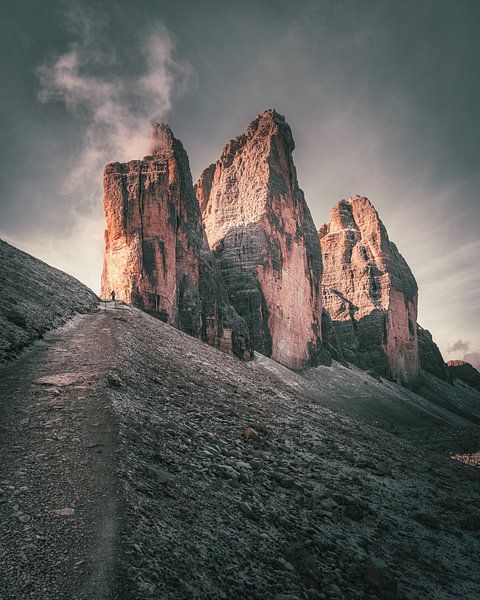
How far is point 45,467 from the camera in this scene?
4.89 meters

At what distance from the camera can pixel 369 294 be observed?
85.1 m

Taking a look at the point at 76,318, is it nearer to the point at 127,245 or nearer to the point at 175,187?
the point at 127,245

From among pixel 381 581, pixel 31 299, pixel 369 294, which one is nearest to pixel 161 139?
pixel 31 299

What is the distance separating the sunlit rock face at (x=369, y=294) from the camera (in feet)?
262

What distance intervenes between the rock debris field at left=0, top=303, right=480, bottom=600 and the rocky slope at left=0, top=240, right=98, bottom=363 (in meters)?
1.71

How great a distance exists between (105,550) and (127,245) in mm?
35486

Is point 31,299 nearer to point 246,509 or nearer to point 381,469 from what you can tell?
point 246,509

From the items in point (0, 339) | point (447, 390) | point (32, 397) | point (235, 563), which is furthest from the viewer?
point (447, 390)

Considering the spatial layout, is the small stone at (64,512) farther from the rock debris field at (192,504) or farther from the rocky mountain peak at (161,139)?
the rocky mountain peak at (161,139)

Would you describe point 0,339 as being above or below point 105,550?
above

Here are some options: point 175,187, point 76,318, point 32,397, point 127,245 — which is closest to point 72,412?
point 32,397

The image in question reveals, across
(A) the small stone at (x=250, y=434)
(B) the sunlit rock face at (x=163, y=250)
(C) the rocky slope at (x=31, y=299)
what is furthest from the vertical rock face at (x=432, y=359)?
Answer: (A) the small stone at (x=250, y=434)

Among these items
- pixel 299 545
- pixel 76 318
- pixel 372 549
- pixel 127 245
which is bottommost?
pixel 372 549

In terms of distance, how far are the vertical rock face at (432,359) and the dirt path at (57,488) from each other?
360ft
